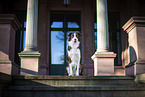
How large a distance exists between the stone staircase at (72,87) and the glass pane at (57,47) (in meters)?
7.34

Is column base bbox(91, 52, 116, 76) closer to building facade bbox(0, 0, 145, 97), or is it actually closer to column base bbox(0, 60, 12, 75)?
building facade bbox(0, 0, 145, 97)

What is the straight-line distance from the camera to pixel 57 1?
15.0m

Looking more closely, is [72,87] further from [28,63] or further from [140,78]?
[28,63]

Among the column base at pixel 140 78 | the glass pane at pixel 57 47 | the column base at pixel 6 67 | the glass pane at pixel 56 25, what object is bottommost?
the column base at pixel 140 78

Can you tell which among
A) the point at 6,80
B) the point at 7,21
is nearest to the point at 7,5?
the point at 7,21

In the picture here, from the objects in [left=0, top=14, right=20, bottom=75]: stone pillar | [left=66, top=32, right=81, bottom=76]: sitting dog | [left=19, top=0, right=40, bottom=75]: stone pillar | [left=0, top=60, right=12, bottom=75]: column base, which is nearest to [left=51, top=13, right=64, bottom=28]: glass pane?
[left=19, top=0, right=40, bottom=75]: stone pillar

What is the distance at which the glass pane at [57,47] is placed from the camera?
1474 centimetres

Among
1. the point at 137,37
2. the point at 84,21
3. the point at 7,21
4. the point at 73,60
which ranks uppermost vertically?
the point at 84,21

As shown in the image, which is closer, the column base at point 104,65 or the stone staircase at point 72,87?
the stone staircase at point 72,87

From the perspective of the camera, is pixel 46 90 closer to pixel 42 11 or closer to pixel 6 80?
pixel 6 80

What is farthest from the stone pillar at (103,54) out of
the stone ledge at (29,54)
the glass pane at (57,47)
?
the glass pane at (57,47)

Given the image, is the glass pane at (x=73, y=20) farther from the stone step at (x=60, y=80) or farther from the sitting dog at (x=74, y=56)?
the stone step at (x=60, y=80)

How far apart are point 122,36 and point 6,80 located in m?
9.82

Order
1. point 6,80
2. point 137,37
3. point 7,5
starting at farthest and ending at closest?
point 7,5
point 137,37
point 6,80
